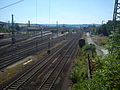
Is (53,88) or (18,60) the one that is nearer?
(53,88)

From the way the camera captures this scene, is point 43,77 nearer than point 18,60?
Yes

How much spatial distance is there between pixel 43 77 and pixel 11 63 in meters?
7.88

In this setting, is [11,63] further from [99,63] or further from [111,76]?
[111,76]

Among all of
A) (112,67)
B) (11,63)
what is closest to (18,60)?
(11,63)

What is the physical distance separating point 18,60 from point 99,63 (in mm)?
18994

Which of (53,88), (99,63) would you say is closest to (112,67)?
(99,63)

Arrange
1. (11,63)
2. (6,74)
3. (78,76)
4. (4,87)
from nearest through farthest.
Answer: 1. (4,87)
2. (78,76)
3. (6,74)
4. (11,63)

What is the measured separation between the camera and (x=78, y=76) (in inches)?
623

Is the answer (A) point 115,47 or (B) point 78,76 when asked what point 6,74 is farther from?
(A) point 115,47

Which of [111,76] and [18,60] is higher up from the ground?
[111,76]

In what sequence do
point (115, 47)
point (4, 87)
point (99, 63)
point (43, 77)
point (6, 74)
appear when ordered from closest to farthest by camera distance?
point (115, 47), point (99, 63), point (4, 87), point (43, 77), point (6, 74)

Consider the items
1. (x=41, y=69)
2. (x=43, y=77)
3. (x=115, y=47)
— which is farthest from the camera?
(x=41, y=69)

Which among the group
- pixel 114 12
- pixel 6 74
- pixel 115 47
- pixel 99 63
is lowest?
pixel 6 74

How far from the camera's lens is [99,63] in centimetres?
823
